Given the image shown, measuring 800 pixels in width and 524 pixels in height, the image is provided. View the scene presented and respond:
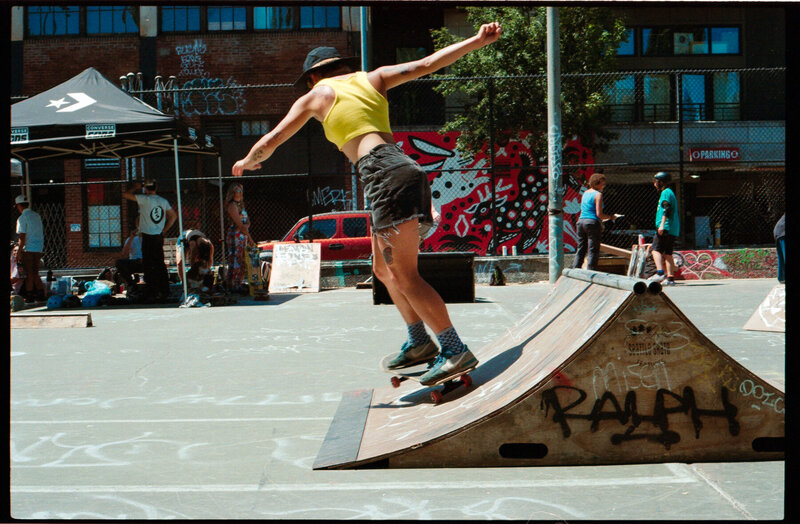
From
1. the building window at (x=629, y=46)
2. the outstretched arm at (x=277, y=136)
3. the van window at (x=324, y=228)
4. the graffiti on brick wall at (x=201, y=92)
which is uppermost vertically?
the building window at (x=629, y=46)

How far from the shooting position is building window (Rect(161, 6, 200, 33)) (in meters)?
24.6

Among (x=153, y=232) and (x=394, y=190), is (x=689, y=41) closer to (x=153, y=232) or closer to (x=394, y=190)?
(x=153, y=232)

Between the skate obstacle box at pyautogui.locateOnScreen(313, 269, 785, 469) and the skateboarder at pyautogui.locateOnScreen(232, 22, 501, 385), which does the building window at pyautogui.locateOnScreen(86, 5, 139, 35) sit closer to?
the skateboarder at pyautogui.locateOnScreen(232, 22, 501, 385)

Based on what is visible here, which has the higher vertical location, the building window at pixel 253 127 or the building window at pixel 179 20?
the building window at pixel 179 20

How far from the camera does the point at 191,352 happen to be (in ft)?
22.4

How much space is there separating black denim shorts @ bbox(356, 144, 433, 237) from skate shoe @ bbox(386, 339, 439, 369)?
0.73 metres

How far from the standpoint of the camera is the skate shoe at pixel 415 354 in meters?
4.08

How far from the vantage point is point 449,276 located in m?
10.8

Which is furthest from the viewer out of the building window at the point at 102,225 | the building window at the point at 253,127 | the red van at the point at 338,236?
the building window at the point at 253,127

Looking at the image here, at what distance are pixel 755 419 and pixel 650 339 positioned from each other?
526mm

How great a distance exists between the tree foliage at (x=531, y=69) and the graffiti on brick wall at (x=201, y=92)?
6438 mm

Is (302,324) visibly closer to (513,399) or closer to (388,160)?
(388,160)

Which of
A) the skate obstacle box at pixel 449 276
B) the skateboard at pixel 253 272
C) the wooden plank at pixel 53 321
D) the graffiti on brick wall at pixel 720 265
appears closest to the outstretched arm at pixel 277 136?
the wooden plank at pixel 53 321

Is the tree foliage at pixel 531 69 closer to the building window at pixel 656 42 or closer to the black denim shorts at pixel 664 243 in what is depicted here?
the building window at pixel 656 42
